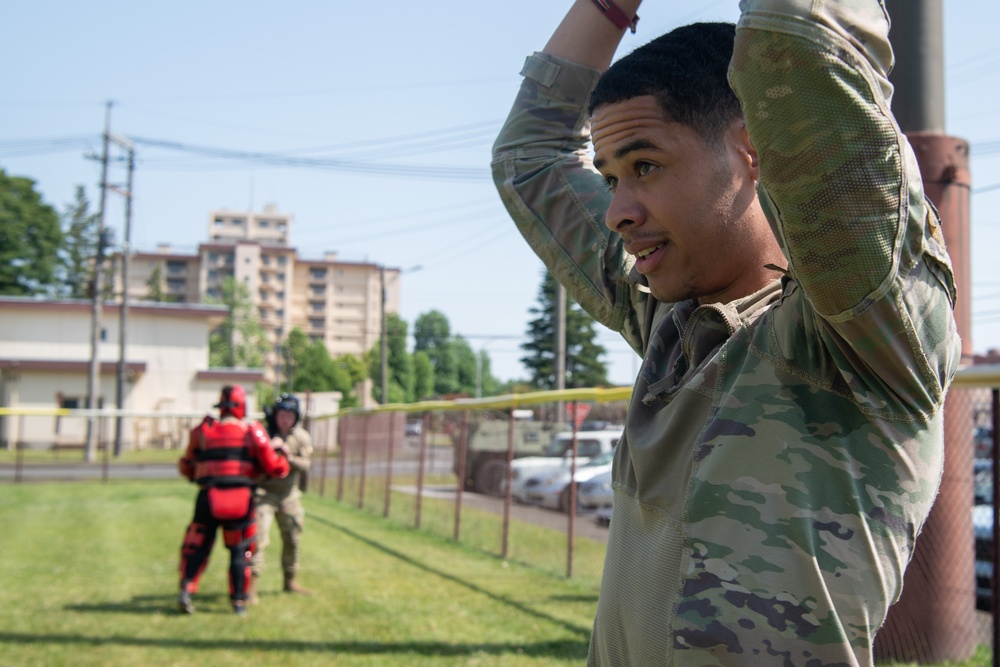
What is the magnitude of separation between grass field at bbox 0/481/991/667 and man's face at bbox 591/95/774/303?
5520mm

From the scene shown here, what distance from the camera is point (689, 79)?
153 centimetres

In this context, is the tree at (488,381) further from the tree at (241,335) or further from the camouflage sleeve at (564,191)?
the camouflage sleeve at (564,191)

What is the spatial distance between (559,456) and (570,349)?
138ft

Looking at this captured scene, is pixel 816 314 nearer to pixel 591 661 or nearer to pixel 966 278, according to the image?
pixel 591 661

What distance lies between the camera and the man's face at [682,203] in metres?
1.52

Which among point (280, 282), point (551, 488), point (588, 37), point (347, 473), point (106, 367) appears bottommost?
point (347, 473)

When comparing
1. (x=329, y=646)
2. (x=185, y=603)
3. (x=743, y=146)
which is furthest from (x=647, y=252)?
(x=185, y=603)

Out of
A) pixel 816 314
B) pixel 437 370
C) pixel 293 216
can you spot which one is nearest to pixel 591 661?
pixel 816 314

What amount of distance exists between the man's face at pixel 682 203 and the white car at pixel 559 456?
919 centimetres

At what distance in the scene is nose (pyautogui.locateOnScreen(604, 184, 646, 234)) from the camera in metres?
1.53

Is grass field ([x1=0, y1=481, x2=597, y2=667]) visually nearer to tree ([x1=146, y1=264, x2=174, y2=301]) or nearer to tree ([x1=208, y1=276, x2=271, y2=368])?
tree ([x1=208, y1=276, x2=271, y2=368])

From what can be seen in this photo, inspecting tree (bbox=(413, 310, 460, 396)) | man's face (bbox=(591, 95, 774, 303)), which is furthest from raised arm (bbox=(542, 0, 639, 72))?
tree (bbox=(413, 310, 460, 396))

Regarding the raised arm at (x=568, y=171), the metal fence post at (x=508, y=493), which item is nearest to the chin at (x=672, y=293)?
the raised arm at (x=568, y=171)

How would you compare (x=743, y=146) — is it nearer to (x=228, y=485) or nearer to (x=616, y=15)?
(x=616, y=15)
